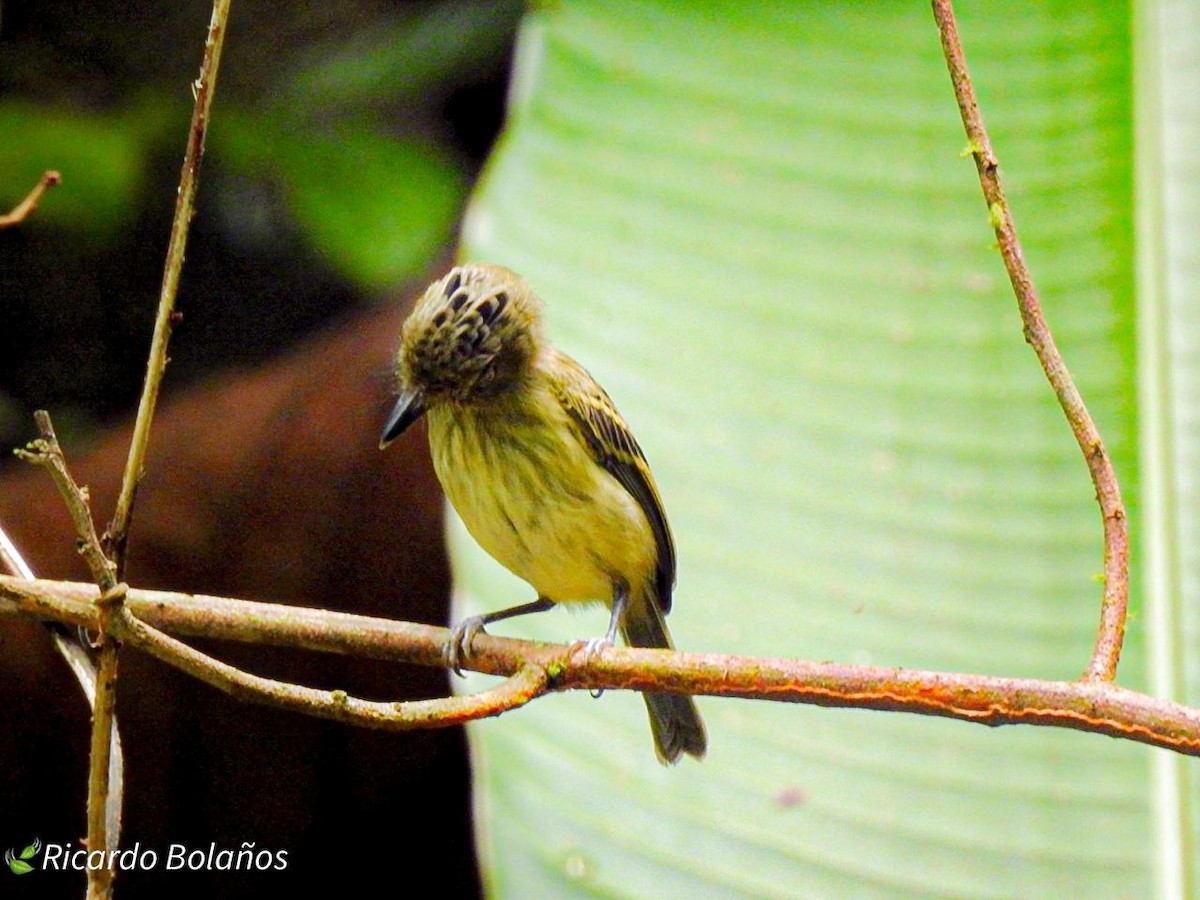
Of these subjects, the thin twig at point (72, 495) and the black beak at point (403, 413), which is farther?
the black beak at point (403, 413)

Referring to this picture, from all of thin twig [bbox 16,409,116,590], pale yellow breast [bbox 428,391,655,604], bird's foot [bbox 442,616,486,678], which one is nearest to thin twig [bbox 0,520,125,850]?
thin twig [bbox 16,409,116,590]

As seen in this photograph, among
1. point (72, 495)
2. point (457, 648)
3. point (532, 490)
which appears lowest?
point (457, 648)

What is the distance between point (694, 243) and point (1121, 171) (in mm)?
935

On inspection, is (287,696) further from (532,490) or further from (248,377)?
(248,377)

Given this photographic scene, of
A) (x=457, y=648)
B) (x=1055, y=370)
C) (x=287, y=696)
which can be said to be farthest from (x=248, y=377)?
(x=1055, y=370)

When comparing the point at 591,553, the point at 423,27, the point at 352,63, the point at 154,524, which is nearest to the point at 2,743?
the point at 154,524

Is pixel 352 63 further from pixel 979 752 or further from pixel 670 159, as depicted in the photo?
pixel 979 752

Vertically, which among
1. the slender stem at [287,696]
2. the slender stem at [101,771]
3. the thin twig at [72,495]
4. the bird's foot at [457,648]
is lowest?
the slender stem at [101,771]

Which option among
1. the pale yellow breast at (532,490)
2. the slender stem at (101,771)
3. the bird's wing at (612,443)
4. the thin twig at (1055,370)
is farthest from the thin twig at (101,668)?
the bird's wing at (612,443)

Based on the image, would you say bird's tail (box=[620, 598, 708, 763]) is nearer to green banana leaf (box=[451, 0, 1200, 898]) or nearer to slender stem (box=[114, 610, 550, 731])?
green banana leaf (box=[451, 0, 1200, 898])

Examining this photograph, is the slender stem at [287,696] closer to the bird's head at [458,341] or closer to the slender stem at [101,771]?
the slender stem at [101,771]

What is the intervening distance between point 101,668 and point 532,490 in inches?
53.8

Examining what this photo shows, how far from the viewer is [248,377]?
4879mm

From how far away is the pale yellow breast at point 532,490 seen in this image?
2.64 m
